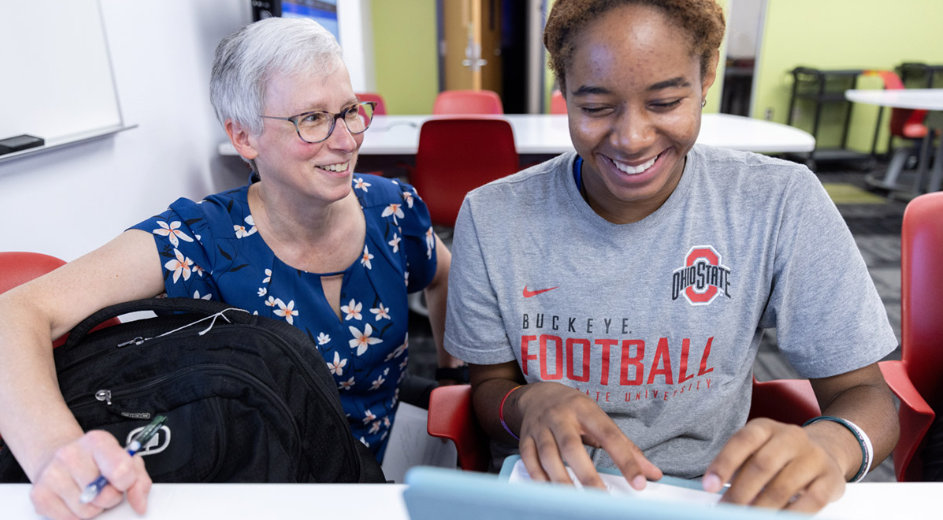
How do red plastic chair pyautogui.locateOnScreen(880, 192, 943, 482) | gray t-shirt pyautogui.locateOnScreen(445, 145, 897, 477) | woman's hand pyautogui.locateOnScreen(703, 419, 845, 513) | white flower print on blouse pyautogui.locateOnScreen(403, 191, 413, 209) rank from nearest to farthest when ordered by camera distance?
woman's hand pyautogui.locateOnScreen(703, 419, 845, 513) → gray t-shirt pyautogui.locateOnScreen(445, 145, 897, 477) → red plastic chair pyautogui.locateOnScreen(880, 192, 943, 482) → white flower print on blouse pyautogui.locateOnScreen(403, 191, 413, 209)

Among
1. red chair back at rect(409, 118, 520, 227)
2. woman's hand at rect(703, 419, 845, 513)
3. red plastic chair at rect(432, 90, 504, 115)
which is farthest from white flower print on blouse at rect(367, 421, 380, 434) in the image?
red plastic chair at rect(432, 90, 504, 115)

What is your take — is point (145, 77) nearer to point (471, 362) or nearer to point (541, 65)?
point (471, 362)

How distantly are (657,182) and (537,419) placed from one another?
0.40m

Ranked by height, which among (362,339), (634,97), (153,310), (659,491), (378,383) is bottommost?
(378,383)

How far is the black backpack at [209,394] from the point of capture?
71cm

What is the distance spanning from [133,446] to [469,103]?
3383mm

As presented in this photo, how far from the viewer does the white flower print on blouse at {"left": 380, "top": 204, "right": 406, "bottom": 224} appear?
4.10ft

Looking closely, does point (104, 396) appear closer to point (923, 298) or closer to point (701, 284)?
point (701, 284)

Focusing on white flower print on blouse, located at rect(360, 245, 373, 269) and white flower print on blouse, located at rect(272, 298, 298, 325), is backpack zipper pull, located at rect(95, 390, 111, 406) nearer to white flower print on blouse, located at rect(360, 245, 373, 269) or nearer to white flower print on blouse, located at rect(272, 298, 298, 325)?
white flower print on blouse, located at rect(272, 298, 298, 325)

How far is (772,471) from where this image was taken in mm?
552

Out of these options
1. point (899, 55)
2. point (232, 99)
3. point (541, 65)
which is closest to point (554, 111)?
point (541, 65)

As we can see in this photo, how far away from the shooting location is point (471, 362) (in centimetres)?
99

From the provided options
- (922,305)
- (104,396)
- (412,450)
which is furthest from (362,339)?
(922,305)

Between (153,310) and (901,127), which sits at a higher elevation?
(153,310)
